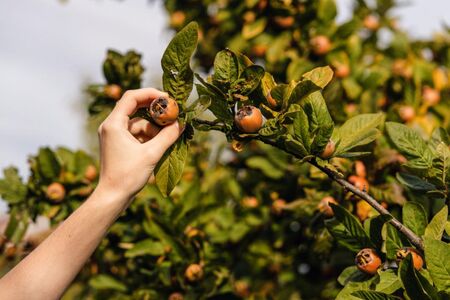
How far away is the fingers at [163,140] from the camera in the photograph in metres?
1.14

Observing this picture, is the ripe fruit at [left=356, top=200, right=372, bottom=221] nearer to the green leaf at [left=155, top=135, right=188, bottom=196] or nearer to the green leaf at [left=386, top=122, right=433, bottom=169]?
the green leaf at [left=386, top=122, right=433, bottom=169]

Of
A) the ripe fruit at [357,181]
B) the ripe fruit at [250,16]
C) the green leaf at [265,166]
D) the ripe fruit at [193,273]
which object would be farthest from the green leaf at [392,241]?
the ripe fruit at [250,16]

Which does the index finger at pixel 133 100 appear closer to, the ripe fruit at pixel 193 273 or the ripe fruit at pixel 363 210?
the ripe fruit at pixel 363 210

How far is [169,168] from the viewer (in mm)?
1240

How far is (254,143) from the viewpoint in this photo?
9.16 feet

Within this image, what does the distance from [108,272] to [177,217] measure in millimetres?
558

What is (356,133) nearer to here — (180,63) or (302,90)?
(302,90)

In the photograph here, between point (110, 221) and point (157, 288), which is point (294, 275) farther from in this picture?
point (110, 221)

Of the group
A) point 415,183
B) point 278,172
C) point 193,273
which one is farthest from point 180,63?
point 278,172

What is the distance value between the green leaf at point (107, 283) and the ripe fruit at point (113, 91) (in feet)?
2.30

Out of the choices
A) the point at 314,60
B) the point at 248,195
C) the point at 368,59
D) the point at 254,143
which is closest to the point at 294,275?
the point at 248,195

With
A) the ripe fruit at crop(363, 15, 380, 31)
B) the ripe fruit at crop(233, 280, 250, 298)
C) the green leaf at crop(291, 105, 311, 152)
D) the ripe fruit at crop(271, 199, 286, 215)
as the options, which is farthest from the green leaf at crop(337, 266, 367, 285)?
the ripe fruit at crop(363, 15, 380, 31)

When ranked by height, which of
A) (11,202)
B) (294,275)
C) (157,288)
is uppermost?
(11,202)

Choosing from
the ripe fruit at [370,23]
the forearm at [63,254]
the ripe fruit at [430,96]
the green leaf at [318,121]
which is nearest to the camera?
the forearm at [63,254]
